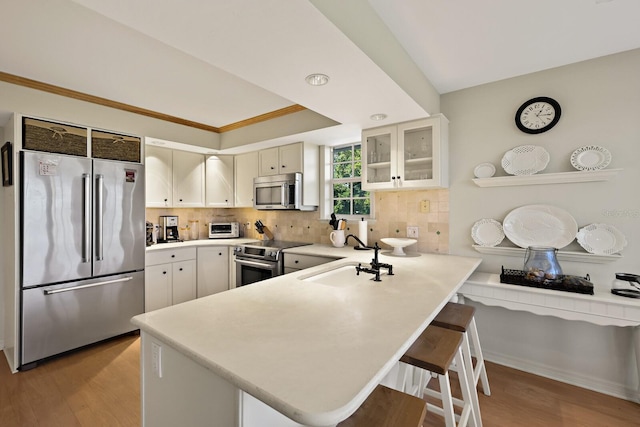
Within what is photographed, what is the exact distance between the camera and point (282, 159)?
367 cm

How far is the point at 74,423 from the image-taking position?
1806 millimetres

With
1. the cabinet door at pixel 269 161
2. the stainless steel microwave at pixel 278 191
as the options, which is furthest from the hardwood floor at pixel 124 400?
the cabinet door at pixel 269 161

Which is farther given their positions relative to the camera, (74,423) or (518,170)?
(518,170)

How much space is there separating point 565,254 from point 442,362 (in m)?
1.61

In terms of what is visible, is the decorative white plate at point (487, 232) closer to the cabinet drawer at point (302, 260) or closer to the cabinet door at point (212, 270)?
the cabinet drawer at point (302, 260)

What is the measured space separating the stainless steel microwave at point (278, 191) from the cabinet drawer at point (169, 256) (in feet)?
3.34

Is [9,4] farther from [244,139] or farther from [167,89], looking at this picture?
[244,139]

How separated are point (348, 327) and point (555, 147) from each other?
227cm

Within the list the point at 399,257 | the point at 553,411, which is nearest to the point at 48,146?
the point at 399,257

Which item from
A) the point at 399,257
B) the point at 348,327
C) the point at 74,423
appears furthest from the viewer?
the point at 399,257

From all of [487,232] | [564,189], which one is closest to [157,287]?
[487,232]

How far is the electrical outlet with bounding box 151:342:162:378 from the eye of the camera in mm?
1109

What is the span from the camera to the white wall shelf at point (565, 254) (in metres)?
2.03

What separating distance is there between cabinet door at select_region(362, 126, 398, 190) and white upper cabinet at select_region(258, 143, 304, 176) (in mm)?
899
